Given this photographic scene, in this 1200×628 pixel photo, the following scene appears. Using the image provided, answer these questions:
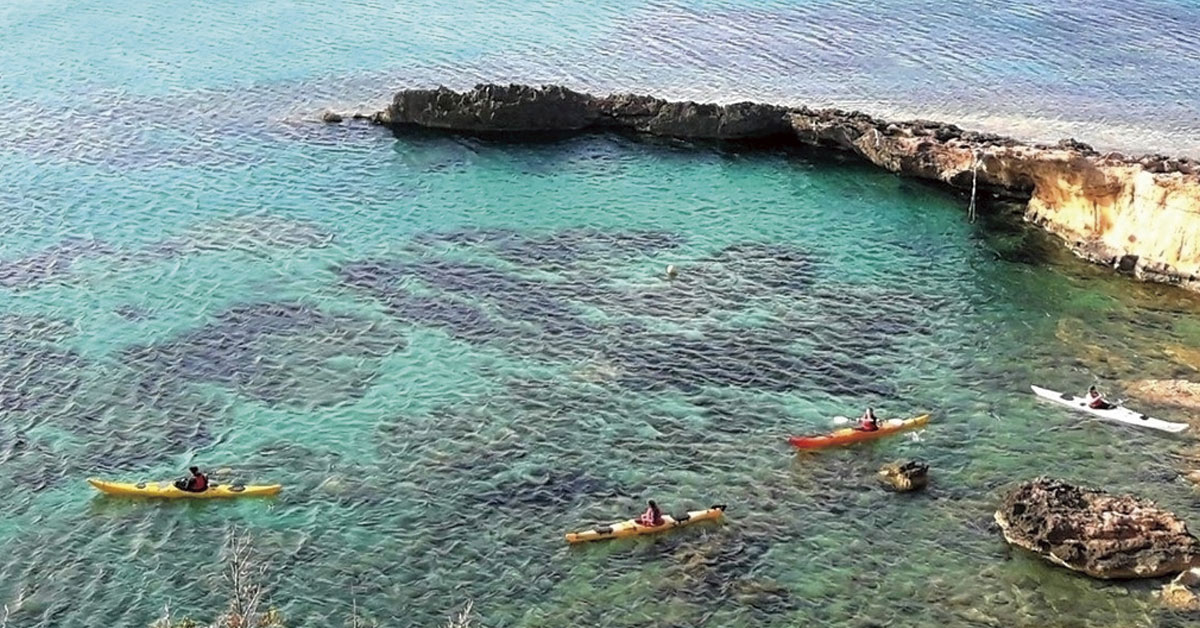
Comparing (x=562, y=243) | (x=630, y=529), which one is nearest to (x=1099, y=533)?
(x=630, y=529)

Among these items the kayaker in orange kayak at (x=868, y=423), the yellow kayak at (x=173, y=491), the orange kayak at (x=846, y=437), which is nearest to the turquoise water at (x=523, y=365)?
the yellow kayak at (x=173, y=491)

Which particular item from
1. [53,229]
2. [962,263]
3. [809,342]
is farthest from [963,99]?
[53,229]

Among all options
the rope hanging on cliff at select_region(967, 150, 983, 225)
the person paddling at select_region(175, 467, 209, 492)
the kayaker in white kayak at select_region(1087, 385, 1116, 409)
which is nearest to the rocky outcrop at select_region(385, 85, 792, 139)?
the rope hanging on cliff at select_region(967, 150, 983, 225)

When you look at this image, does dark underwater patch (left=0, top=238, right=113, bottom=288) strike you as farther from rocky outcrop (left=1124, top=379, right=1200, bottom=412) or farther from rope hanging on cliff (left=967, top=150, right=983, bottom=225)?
rocky outcrop (left=1124, top=379, right=1200, bottom=412)

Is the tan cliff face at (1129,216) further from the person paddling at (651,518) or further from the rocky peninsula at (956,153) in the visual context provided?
the person paddling at (651,518)

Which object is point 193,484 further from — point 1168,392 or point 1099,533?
point 1168,392
